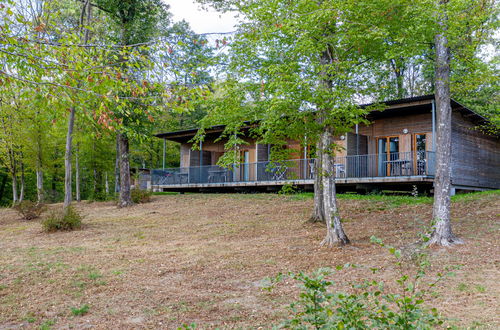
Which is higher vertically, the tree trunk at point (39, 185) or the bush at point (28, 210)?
the tree trunk at point (39, 185)

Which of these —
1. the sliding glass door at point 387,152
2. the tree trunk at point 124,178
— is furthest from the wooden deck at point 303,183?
the tree trunk at point 124,178

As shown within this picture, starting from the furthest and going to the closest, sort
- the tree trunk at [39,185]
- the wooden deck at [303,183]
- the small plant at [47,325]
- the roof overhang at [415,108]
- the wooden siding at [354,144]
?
1. the tree trunk at [39,185]
2. the wooden siding at [354,144]
3. the roof overhang at [415,108]
4. the wooden deck at [303,183]
5. the small plant at [47,325]

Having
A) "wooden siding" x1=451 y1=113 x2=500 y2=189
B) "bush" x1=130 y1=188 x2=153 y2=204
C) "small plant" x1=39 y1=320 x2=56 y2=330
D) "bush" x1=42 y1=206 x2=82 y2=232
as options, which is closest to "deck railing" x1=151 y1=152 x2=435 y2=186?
"wooden siding" x1=451 y1=113 x2=500 y2=189

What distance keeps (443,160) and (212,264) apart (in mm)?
5143

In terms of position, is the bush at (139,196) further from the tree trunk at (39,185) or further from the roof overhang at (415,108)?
the roof overhang at (415,108)

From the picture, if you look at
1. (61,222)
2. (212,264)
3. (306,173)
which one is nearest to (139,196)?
(61,222)

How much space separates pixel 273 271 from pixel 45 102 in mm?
4601

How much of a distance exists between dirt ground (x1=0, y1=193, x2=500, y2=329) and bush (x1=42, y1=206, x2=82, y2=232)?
43 centimetres

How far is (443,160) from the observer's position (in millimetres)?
8477

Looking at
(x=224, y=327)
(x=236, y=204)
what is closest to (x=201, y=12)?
(x=236, y=204)

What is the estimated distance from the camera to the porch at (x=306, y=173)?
1498 centimetres

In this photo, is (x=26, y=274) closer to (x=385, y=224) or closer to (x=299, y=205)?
(x=385, y=224)

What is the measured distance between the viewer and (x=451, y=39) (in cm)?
874

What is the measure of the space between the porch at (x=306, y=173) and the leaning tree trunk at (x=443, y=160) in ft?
11.4
